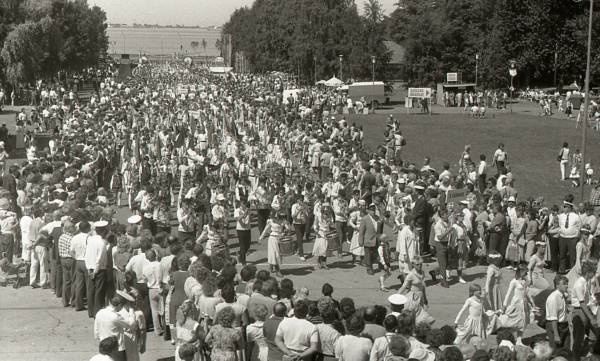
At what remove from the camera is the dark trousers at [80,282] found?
13977 millimetres

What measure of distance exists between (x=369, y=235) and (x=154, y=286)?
589cm

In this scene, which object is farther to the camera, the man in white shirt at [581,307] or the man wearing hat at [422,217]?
the man wearing hat at [422,217]

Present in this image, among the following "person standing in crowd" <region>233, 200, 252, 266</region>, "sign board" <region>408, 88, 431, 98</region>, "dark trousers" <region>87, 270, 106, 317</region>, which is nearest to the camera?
"dark trousers" <region>87, 270, 106, 317</region>

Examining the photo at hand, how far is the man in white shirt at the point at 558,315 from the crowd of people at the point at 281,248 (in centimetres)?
2

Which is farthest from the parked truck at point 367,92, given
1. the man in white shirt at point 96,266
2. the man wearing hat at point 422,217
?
the man in white shirt at point 96,266

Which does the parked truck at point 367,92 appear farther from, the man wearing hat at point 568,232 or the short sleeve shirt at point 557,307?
the short sleeve shirt at point 557,307

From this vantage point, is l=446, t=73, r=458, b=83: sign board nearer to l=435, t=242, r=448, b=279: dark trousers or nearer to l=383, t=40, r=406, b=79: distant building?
l=383, t=40, r=406, b=79: distant building

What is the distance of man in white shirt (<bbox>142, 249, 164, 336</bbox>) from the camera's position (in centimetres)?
1270

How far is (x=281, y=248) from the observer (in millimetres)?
17172

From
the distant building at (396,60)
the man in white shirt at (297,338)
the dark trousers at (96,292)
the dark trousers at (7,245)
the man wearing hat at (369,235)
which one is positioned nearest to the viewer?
Answer: the man in white shirt at (297,338)

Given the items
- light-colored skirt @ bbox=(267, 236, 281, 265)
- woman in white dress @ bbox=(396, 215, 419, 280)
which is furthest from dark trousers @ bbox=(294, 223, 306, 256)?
woman in white dress @ bbox=(396, 215, 419, 280)

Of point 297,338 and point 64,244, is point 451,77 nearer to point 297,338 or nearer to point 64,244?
point 64,244

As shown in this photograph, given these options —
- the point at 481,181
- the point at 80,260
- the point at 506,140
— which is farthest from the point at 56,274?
the point at 506,140

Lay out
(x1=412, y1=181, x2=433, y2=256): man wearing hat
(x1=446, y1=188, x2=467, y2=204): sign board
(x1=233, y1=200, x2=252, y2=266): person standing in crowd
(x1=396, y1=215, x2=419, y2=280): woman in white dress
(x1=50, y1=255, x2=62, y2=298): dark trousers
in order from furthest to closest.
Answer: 1. (x1=446, y1=188, x2=467, y2=204): sign board
2. (x1=412, y1=181, x2=433, y2=256): man wearing hat
3. (x1=233, y1=200, x2=252, y2=266): person standing in crowd
4. (x1=396, y1=215, x2=419, y2=280): woman in white dress
5. (x1=50, y1=255, x2=62, y2=298): dark trousers
